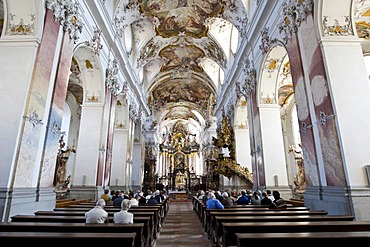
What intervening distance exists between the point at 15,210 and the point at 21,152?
110cm

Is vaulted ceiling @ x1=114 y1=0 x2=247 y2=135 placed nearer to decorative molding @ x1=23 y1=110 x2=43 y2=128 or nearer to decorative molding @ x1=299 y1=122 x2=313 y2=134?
decorative molding @ x1=299 y1=122 x2=313 y2=134

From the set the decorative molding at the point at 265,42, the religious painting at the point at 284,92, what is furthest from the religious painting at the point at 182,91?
the decorative molding at the point at 265,42

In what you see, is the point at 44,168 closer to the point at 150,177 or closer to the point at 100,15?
the point at 100,15

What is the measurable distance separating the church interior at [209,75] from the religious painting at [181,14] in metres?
0.07

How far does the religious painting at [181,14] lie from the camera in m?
12.1

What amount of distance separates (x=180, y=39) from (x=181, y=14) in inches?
93.8

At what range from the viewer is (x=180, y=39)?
1558 cm

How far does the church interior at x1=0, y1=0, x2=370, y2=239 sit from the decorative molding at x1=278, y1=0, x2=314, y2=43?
1.5 inches

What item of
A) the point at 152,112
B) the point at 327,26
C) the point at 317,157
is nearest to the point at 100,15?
the point at 327,26

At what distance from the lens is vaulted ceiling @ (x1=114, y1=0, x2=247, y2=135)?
1177 cm

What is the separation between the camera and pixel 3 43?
5223 millimetres

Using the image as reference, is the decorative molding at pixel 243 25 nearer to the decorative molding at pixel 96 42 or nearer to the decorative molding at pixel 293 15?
the decorative molding at pixel 293 15

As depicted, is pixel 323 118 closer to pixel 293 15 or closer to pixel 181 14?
pixel 293 15

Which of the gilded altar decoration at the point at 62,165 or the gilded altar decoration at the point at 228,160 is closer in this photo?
the gilded altar decoration at the point at 228,160
